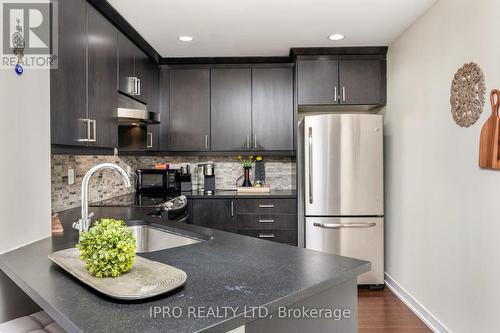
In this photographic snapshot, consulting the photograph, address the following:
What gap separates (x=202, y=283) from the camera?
1.12 m

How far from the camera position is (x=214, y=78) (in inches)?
154

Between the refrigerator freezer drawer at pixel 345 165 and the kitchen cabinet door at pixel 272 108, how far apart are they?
1.54ft

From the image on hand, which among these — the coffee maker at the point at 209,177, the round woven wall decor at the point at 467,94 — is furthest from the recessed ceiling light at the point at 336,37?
the coffee maker at the point at 209,177

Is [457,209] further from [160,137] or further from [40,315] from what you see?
[160,137]

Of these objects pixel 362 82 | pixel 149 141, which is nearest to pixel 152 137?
pixel 149 141

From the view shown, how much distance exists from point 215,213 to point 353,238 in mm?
1377

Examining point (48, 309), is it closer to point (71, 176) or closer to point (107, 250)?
point (107, 250)

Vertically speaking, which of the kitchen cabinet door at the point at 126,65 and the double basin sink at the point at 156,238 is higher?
the kitchen cabinet door at the point at 126,65

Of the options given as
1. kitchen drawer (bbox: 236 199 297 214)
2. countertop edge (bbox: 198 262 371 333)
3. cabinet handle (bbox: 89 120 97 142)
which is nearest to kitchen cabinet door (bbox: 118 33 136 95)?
cabinet handle (bbox: 89 120 97 142)

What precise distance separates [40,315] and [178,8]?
2.15 m

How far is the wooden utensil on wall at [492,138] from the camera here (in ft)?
6.07

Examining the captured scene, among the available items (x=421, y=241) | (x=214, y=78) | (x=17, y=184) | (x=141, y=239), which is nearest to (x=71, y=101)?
(x=17, y=184)

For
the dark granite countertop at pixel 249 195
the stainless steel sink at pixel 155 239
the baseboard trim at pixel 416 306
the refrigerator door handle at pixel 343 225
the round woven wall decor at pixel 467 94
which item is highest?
the round woven wall decor at pixel 467 94

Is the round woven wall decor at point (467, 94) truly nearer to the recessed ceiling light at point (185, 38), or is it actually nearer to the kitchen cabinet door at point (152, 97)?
the recessed ceiling light at point (185, 38)
